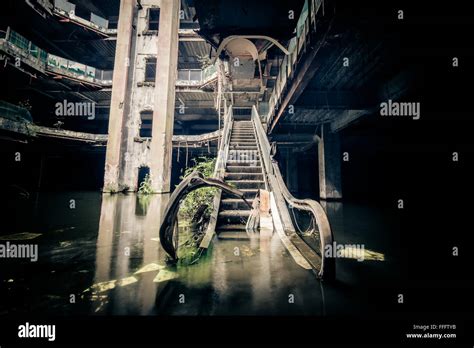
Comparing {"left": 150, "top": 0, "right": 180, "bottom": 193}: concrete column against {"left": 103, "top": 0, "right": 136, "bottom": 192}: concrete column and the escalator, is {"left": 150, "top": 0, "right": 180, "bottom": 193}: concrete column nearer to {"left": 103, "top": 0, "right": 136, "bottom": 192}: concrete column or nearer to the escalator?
{"left": 103, "top": 0, "right": 136, "bottom": 192}: concrete column

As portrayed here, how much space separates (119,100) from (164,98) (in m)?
3.37

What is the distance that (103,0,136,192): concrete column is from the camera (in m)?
14.0

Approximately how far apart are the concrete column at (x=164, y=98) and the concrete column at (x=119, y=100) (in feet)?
7.99

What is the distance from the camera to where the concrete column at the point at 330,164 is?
37.6 ft

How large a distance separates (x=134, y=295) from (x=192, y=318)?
29.9 inches

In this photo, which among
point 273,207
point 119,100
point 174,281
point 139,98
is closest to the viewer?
point 174,281

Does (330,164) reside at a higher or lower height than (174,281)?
higher

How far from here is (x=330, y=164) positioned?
11.5 metres

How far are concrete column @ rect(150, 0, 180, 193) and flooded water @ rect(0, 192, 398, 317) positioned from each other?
9856 millimetres

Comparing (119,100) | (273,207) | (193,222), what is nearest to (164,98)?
(119,100)

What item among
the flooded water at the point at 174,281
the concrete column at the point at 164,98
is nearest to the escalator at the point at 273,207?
the flooded water at the point at 174,281

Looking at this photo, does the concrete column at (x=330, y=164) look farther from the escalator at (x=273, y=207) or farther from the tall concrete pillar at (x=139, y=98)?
the tall concrete pillar at (x=139, y=98)

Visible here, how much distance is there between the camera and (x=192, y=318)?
173cm

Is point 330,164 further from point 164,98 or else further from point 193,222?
point 164,98
